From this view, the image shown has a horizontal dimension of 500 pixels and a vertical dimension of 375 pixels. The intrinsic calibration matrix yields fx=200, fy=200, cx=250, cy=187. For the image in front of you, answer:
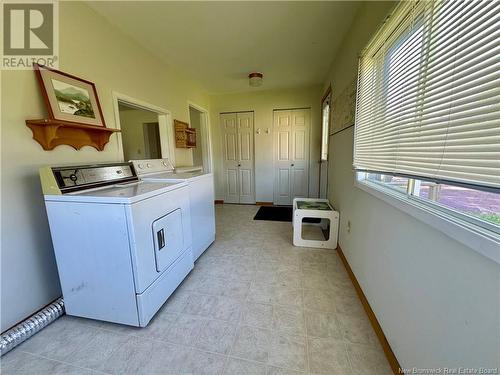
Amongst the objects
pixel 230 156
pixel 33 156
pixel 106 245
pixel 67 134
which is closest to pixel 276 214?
pixel 230 156

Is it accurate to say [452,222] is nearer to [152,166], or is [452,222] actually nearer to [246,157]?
[152,166]

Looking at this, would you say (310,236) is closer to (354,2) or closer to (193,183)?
(193,183)

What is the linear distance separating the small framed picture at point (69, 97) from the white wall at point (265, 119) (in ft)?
9.53

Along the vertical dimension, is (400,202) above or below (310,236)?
above

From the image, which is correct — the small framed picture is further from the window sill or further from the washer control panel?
the window sill

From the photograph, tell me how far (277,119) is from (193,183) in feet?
9.33

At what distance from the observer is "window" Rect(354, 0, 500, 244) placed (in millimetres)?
606

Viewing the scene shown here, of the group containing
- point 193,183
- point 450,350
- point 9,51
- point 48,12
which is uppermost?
point 48,12

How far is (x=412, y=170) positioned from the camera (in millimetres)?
966

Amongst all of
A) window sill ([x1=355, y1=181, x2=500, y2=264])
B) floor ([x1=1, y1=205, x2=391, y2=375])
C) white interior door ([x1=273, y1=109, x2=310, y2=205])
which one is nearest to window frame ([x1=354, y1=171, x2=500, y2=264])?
window sill ([x1=355, y1=181, x2=500, y2=264])

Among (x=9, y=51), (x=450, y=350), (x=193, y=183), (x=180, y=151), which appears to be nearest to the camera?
(x=450, y=350)

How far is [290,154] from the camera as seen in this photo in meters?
4.35

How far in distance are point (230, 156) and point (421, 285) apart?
4.12 m

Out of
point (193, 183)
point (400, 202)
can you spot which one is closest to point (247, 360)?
point (400, 202)
